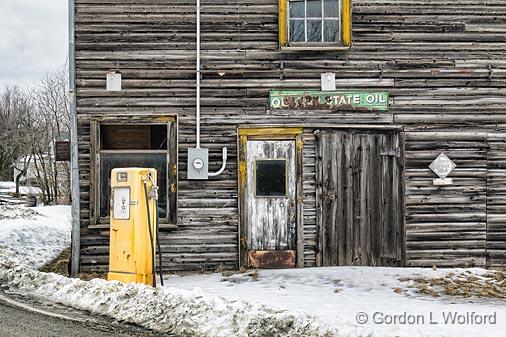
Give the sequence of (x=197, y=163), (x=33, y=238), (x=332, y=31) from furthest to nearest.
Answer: (x=33, y=238) → (x=332, y=31) → (x=197, y=163)

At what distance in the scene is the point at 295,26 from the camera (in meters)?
11.8

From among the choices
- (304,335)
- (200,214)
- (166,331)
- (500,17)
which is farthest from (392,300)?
(500,17)

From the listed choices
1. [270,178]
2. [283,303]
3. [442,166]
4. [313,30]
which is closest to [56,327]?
[283,303]

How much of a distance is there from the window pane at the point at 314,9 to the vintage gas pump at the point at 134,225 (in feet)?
12.9

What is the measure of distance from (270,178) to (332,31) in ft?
8.72

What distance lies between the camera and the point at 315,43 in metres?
11.8

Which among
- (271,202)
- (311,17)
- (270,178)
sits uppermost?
(311,17)

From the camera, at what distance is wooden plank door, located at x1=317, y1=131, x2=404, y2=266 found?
Result: 11.7 meters

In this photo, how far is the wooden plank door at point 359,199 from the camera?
11.7 metres

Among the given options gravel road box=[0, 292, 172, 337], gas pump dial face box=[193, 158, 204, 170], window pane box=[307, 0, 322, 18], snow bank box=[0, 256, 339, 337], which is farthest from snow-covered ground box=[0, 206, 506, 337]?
window pane box=[307, 0, 322, 18]

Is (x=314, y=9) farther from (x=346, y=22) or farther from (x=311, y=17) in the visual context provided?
(x=346, y=22)

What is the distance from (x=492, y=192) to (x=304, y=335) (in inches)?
239

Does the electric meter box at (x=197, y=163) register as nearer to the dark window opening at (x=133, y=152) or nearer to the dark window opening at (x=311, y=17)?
the dark window opening at (x=133, y=152)

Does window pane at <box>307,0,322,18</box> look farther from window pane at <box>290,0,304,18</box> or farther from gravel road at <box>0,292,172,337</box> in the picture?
gravel road at <box>0,292,172,337</box>
